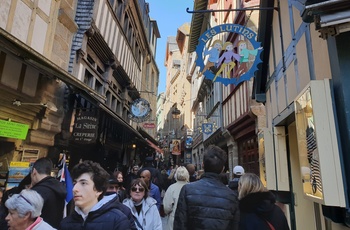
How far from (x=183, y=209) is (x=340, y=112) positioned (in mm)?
1748

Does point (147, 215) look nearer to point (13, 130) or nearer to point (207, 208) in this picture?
point (207, 208)

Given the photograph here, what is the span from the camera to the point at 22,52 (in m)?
3.65

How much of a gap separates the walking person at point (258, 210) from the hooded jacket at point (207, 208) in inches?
4.6

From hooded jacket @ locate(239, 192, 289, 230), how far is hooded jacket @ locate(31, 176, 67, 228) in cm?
193

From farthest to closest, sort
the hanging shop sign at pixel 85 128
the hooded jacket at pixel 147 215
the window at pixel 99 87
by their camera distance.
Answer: the window at pixel 99 87
the hanging shop sign at pixel 85 128
the hooded jacket at pixel 147 215

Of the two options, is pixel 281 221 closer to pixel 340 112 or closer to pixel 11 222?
pixel 340 112

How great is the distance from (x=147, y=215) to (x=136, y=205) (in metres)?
0.18

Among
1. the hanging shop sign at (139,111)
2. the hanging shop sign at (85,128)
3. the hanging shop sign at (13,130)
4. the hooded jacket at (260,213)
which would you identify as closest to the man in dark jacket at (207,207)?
the hooded jacket at (260,213)

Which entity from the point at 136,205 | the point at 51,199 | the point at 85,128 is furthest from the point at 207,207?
the point at 85,128

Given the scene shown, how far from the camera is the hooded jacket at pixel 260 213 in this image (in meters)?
2.25

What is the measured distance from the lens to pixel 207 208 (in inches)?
86.8

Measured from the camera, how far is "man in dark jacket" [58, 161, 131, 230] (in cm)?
175

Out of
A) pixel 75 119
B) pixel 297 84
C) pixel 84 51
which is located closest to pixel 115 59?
pixel 84 51

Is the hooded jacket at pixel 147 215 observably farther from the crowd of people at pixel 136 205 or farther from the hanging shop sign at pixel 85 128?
the hanging shop sign at pixel 85 128
